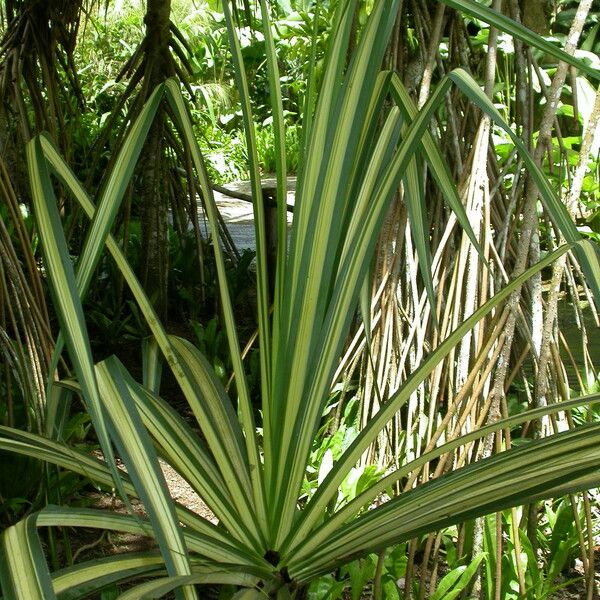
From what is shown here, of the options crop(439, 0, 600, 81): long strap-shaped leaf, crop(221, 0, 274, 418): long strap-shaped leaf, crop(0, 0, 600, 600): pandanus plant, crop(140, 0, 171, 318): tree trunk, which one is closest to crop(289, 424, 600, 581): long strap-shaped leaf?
crop(0, 0, 600, 600): pandanus plant

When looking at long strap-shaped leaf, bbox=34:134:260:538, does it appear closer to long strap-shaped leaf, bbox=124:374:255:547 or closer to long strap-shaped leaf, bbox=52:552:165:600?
long strap-shaped leaf, bbox=124:374:255:547

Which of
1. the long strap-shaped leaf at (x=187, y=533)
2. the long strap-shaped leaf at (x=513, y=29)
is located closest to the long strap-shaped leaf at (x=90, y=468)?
the long strap-shaped leaf at (x=187, y=533)

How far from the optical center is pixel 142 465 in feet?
3.08

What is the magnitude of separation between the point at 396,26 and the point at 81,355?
1555 millimetres

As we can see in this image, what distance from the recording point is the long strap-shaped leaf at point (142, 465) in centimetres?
90

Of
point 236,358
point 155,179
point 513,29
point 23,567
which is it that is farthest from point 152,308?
point 155,179

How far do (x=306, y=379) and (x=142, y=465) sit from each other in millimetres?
360

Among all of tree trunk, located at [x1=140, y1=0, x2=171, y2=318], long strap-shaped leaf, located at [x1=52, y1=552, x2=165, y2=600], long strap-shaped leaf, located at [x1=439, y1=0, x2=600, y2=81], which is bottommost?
long strap-shaped leaf, located at [x1=52, y1=552, x2=165, y2=600]

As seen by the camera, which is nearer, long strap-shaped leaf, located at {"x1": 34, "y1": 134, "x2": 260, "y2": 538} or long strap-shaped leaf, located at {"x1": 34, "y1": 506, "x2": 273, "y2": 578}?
long strap-shaped leaf, located at {"x1": 34, "y1": 506, "x2": 273, "y2": 578}

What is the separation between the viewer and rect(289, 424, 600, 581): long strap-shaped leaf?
116 centimetres

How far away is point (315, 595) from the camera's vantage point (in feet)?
6.36

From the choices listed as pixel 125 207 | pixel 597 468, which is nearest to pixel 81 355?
pixel 597 468

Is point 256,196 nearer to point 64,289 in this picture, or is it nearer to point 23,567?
point 64,289

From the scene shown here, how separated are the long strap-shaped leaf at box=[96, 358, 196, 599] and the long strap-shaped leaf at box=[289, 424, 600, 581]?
0.31 meters
